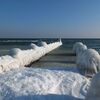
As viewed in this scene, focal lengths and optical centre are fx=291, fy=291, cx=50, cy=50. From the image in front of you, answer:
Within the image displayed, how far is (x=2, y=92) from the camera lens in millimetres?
6398

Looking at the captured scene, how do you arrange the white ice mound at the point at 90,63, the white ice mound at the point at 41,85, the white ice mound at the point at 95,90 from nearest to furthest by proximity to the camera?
1. the white ice mound at the point at 95,90
2. the white ice mound at the point at 41,85
3. the white ice mound at the point at 90,63

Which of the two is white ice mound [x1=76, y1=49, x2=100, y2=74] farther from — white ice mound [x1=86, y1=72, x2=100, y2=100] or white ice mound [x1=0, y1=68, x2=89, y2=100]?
white ice mound [x1=86, y1=72, x2=100, y2=100]

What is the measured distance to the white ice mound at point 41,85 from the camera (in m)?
6.37

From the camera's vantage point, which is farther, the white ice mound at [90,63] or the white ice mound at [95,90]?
the white ice mound at [90,63]

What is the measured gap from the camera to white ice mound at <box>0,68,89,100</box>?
6367 millimetres

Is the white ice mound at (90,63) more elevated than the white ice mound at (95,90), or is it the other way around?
the white ice mound at (95,90)

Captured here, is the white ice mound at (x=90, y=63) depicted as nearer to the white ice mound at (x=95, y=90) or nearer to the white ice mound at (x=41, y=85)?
the white ice mound at (x=41, y=85)

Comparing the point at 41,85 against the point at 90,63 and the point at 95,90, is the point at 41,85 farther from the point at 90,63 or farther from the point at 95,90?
the point at 90,63

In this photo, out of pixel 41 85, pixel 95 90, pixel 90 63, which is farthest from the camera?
pixel 90 63

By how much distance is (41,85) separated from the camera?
706cm

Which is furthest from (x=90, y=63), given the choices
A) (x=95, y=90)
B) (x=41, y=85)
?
(x=95, y=90)

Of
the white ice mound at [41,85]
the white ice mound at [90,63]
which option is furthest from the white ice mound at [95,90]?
the white ice mound at [90,63]

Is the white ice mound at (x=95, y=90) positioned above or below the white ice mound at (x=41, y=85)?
above

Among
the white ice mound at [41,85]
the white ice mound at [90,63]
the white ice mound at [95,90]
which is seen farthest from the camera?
the white ice mound at [90,63]
